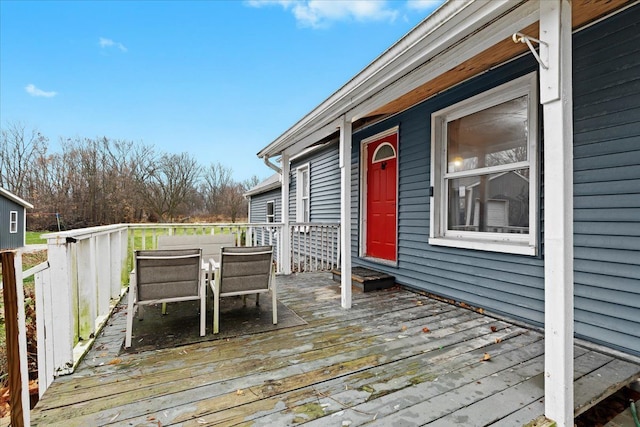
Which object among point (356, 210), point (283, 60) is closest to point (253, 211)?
point (283, 60)

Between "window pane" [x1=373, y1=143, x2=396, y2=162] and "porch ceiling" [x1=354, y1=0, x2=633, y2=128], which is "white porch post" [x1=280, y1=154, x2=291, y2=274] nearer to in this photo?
"window pane" [x1=373, y1=143, x2=396, y2=162]

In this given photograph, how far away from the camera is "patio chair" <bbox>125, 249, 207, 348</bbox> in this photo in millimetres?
2633

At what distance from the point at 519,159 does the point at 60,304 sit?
13.9 ft

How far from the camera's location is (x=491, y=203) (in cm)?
346

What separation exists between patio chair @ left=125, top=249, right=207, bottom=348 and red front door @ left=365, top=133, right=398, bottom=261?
3.11 m

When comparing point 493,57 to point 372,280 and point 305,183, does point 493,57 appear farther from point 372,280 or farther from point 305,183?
point 305,183

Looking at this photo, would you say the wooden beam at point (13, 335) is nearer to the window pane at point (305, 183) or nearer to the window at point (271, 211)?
the window pane at point (305, 183)

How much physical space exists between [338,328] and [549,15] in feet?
9.23

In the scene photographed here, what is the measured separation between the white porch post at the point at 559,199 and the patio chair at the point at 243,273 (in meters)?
2.28

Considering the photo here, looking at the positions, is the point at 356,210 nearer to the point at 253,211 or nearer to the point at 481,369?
the point at 481,369

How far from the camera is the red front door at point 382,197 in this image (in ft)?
A: 16.1

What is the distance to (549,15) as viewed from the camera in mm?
1624

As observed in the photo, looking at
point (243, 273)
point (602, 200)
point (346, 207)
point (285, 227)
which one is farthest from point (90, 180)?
point (602, 200)

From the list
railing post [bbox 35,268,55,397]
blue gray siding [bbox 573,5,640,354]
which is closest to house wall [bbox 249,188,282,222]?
railing post [bbox 35,268,55,397]
